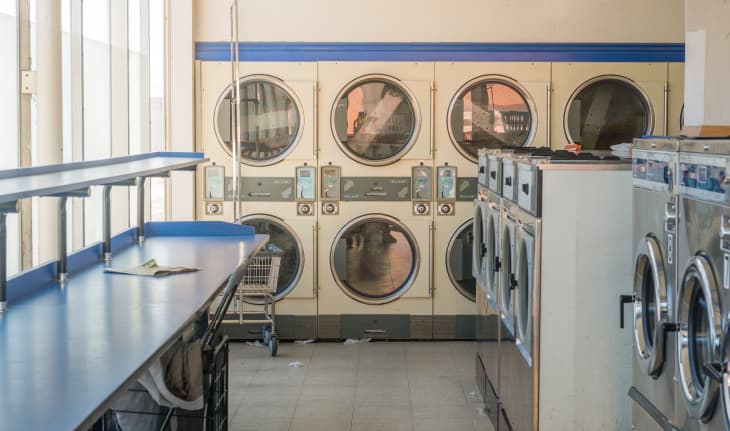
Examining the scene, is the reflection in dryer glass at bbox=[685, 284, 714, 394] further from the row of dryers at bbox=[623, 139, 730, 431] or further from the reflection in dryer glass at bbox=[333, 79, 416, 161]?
the reflection in dryer glass at bbox=[333, 79, 416, 161]

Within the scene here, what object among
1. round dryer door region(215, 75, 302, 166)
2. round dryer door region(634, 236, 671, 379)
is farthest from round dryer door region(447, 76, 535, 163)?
round dryer door region(634, 236, 671, 379)

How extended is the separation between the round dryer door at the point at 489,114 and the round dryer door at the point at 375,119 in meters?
0.33

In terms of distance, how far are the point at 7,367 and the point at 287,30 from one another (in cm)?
511

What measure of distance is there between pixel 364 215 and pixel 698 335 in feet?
14.9

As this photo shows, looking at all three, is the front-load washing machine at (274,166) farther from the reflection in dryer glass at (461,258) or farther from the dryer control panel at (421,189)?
the reflection in dryer glass at (461,258)

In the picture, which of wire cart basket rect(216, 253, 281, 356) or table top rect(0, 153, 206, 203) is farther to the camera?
wire cart basket rect(216, 253, 281, 356)

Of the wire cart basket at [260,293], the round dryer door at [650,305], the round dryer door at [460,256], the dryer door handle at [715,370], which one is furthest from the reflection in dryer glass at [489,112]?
the dryer door handle at [715,370]

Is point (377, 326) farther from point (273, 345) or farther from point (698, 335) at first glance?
point (698, 335)

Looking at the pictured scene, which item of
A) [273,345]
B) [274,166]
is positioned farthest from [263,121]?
[273,345]

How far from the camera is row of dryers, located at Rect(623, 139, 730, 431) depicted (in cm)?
263

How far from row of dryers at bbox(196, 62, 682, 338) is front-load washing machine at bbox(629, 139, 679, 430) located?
3.75 m

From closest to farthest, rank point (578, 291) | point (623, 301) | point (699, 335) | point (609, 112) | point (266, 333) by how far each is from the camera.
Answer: point (699, 335)
point (623, 301)
point (578, 291)
point (266, 333)
point (609, 112)

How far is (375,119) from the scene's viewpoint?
732cm

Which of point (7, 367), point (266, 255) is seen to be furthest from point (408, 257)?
point (7, 367)
